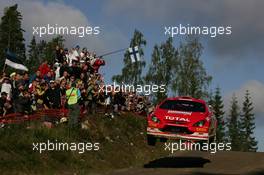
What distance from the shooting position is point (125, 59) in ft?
200

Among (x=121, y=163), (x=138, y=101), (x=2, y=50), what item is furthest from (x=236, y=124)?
(x=121, y=163)

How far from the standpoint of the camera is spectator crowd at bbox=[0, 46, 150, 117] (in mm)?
18391

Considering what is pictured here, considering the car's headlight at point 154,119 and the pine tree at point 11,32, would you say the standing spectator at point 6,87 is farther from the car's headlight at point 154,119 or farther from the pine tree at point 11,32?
the pine tree at point 11,32

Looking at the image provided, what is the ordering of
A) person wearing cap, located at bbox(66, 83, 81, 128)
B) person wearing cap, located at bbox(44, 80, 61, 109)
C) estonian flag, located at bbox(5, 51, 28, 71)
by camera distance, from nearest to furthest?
person wearing cap, located at bbox(66, 83, 81, 128) < person wearing cap, located at bbox(44, 80, 61, 109) < estonian flag, located at bbox(5, 51, 28, 71)

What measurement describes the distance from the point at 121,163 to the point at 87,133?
1.83m

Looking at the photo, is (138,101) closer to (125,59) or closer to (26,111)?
(26,111)

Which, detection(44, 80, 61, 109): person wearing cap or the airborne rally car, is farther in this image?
detection(44, 80, 61, 109): person wearing cap

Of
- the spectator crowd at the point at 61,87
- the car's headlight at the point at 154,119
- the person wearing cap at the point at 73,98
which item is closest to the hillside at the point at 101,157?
the spectator crowd at the point at 61,87

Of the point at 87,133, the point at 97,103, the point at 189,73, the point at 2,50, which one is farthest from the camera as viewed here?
the point at 2,50

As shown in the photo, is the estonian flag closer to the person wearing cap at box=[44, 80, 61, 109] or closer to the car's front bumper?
the person wearing cap at box=[44, 80, 61, 109]

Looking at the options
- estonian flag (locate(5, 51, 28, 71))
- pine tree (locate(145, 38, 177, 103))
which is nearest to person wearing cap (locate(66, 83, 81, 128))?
estonian flag (locate(5, 51, 28, 71))

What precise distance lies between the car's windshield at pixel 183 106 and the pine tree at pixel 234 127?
9352 cm

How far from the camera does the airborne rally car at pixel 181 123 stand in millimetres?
18844

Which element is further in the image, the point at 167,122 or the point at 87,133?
the point at 87,133
